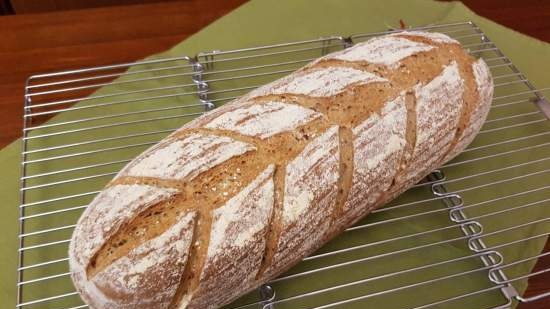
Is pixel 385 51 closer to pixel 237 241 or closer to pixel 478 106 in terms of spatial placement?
pixel 478 106

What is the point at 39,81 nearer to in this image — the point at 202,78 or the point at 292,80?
the point at 202,78

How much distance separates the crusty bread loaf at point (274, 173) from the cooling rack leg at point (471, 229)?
87 mm

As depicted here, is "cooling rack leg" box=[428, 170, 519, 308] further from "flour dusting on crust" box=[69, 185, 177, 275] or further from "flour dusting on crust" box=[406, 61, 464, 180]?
"flour dusting on crust" box=[69, 185, 177, 275]

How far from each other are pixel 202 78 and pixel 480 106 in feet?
2.63

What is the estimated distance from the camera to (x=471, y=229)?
1132mm

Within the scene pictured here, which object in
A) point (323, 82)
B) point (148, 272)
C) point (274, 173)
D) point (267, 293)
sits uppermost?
point (323, 82)

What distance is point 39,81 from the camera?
142 centimetres

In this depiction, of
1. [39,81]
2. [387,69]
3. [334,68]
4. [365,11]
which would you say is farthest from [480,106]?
[39,81]

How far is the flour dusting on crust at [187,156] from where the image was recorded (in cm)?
88

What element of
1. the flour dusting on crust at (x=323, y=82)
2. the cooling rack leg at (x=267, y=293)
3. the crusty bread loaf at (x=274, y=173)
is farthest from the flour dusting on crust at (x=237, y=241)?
the flour dusting on crust at (x=323, y=82)

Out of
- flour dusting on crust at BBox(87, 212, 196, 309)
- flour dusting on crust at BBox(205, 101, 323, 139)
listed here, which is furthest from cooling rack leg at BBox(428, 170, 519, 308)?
flour dusting on crust at BBox(87, 212, 196, 309)

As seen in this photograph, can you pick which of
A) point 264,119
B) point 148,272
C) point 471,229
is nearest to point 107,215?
point 148,272

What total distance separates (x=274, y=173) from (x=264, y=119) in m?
0.13

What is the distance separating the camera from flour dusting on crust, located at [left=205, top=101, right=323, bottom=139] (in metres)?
0.95
